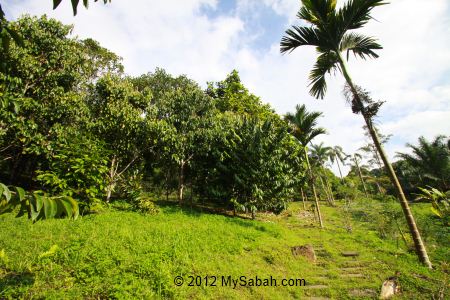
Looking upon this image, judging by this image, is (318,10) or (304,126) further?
(304,126)

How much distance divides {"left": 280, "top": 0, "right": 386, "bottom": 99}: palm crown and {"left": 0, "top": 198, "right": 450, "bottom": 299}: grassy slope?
20.1 ft

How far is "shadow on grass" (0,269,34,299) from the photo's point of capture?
414 centimetres

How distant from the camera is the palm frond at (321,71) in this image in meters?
8.08

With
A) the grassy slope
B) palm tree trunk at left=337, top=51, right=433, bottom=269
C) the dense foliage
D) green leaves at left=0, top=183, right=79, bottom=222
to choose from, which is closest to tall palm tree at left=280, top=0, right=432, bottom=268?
palm tree trunk at left=337, top=51, right=433, bottom=269

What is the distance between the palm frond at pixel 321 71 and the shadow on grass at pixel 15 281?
362 inches

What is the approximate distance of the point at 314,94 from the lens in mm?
8898

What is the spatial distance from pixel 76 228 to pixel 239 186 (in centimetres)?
755

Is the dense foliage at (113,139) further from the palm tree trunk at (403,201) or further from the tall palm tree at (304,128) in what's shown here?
the palm tree trunk at (403,201)

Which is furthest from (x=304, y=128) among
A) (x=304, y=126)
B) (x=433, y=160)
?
(x=433, y=160)

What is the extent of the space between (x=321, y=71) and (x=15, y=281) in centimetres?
957

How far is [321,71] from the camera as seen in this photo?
332 inches
